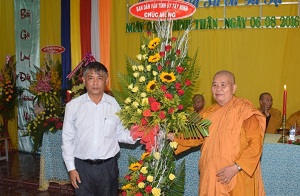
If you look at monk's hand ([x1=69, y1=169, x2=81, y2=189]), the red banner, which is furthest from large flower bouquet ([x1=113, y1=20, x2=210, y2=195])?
the red banner

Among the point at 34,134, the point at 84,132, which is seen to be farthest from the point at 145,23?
the point at 84,132

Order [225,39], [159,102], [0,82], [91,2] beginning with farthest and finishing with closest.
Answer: [0,82], [91,2], [225,39], [159,102]

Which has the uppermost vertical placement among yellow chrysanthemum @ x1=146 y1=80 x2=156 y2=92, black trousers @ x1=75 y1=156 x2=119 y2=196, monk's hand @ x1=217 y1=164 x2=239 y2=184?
yellow chrysanthemum @ x1=146 y1=80 x2=156 y2=92

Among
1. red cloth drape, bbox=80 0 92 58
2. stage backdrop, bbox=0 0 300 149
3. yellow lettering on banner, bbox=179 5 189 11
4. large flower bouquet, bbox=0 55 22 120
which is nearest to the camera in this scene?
yellow lettering on banner, bbox=179 5 189 11

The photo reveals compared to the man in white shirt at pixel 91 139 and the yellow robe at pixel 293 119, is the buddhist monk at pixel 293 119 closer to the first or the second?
the yellow robe at pixel 293 119

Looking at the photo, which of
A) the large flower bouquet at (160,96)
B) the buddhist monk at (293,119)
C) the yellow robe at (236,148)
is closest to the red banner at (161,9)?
the large flower bouquet at (160,96)

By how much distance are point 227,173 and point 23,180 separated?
10.5ft

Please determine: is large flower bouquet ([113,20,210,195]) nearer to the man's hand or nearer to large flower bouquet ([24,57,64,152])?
large flower bouquet ([24,57,64,152])

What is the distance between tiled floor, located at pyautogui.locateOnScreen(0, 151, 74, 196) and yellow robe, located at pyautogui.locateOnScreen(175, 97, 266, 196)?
2370 mm

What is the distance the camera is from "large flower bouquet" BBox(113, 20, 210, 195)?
2.15 meters

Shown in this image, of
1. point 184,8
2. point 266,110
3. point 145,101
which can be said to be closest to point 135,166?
point 145,101

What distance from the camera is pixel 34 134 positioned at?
4.68 m

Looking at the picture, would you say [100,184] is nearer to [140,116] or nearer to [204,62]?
[140,116]

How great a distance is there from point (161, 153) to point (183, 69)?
20.5 inches
